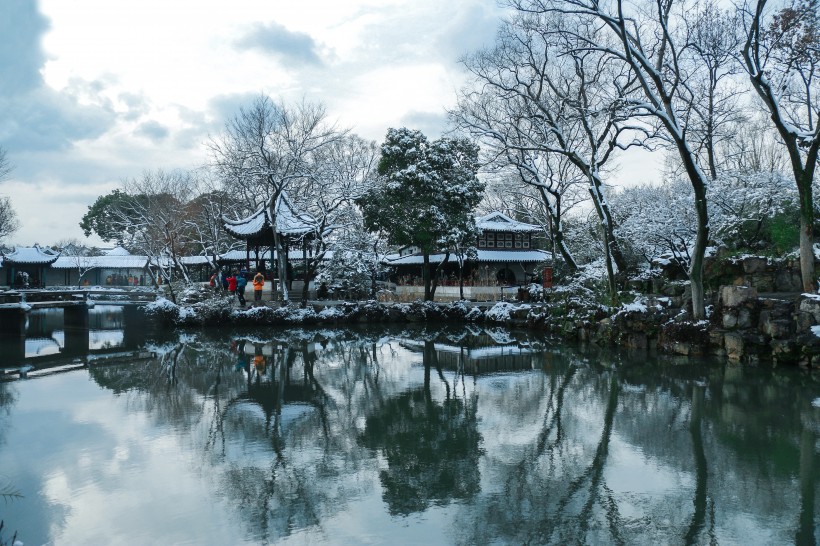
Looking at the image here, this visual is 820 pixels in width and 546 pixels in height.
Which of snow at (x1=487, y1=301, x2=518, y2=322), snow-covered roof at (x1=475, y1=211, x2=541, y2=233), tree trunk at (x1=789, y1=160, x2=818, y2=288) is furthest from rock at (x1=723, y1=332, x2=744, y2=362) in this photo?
snow-covered roof at (x1=475, y1=211, x2=541, y2=233)

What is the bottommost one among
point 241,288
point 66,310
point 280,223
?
point 66,310

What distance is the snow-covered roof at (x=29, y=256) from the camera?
38.5m

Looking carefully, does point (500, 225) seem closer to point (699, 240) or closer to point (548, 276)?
point (548, 276)

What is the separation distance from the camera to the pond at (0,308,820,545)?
4.54 m

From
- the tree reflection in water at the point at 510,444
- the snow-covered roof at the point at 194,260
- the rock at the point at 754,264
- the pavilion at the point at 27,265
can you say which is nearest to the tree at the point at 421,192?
the rock at the point at 754,264

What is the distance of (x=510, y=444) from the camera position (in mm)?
6633

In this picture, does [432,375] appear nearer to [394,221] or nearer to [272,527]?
[272,527]

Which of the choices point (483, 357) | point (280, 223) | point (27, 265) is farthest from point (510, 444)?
point (27, 265)

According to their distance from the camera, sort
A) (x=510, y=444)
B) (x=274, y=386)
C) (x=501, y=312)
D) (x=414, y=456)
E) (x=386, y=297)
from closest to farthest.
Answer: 1. (x=414, y=456)
2. (x=510, y=444)
3. (x=274, y=386)
4. (x=501, y=312)
5. (x=386, y=297)

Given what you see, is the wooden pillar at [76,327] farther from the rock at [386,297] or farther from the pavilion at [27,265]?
the pavilion at [27,265]

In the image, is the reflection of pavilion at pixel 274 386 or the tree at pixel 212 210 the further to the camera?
the tree at pixel 212 210

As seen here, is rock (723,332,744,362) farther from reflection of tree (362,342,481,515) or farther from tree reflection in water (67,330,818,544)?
reflection of tree (362,342,481,515)

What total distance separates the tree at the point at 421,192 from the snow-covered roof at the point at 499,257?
7586mm

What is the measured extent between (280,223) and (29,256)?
24819mm
